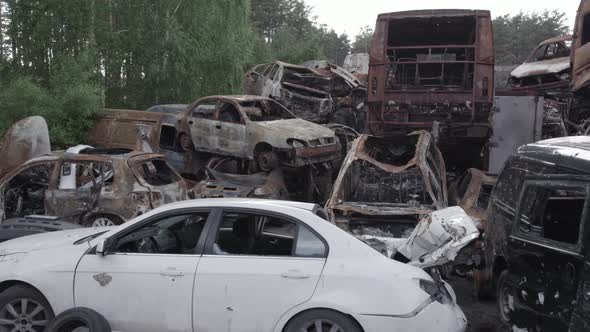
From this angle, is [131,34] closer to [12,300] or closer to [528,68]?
[528,68]

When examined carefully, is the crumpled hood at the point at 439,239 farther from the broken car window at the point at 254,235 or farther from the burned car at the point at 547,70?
the burned car at the point at 547,70

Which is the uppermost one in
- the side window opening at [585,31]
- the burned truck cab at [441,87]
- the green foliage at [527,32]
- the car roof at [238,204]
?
the green foliage at [527,32]

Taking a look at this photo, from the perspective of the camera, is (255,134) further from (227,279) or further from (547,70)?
(547,70)

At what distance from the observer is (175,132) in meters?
12.0

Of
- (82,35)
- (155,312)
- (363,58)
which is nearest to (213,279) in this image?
(155,312)

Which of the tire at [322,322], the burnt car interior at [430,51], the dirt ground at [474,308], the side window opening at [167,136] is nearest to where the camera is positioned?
the tire at [322,322]

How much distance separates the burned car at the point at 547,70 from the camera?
45.3 feet

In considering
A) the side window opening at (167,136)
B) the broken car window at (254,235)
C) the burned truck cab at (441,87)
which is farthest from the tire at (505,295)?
the side window opening at (167,136)

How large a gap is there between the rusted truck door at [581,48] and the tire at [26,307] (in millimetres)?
9171

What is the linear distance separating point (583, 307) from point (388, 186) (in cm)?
455

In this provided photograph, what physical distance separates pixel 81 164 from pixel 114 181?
62 centimetres

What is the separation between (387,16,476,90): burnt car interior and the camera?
1035cm

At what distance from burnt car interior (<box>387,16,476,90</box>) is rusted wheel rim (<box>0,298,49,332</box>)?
768 cm

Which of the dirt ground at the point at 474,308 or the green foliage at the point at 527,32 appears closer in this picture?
the dirt ground at the point at 474,308
